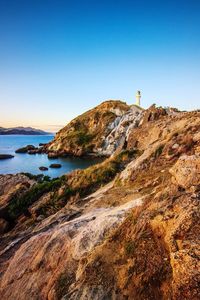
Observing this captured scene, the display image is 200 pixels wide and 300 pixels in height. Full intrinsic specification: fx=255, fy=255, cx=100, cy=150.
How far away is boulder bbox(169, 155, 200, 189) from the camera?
8328 mm

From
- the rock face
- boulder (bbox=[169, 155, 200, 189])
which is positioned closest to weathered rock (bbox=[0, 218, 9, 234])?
boulder (bbox=[169, 155, 200, 189])

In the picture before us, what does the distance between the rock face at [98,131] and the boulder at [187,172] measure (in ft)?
223

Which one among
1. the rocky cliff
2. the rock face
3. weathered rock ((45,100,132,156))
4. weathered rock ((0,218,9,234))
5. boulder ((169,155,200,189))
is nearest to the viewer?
the rocky cliff

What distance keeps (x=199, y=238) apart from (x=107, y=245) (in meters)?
2.73

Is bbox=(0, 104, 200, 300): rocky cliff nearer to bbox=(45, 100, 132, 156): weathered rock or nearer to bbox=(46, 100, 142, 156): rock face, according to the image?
bbox=(46, 100, 142, 156): rock face

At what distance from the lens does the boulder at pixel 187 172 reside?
8.33 metres

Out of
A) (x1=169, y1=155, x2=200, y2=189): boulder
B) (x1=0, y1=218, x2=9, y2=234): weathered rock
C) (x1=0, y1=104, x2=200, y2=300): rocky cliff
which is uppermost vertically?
(x1=169, y1=155, x2=200, y2=189): boulder

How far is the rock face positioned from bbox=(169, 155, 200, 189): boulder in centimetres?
6799

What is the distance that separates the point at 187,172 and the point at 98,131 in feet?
294

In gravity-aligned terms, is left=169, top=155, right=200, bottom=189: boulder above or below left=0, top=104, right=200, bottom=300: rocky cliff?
above

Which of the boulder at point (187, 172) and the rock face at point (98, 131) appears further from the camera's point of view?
the rock face at point (98, 131)

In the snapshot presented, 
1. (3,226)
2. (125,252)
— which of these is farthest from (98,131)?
(125,252)

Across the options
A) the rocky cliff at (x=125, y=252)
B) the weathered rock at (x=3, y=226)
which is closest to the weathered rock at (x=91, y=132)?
the weathered rock at (x=3, y=226)

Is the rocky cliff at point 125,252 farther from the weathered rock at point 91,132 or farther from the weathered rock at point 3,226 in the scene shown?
the weathered rock at point 91,132
